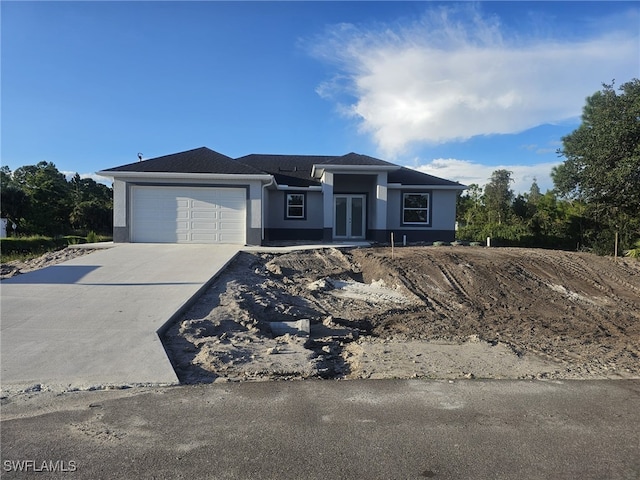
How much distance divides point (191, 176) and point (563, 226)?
20.6 metres

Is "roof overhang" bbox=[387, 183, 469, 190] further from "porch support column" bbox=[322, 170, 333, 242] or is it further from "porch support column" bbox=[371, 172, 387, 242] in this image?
"porch support column" bbox=[322, 170, 333, 242]

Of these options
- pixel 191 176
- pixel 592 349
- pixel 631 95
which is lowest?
pixel 592 349

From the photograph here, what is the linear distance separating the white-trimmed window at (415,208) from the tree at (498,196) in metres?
12.2

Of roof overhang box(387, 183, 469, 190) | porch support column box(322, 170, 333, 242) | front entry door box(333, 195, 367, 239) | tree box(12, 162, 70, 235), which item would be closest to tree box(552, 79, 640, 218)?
roof overhang box(387, 183, 469, 190)

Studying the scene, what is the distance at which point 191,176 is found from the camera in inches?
688

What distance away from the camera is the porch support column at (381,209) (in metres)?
20.5

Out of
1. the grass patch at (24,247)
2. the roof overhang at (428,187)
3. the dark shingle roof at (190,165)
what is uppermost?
the dark shingle roof at (190,165)

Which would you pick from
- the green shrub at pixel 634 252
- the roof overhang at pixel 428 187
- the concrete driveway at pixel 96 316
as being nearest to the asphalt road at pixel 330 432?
the concrete driveway at pixel 96 316

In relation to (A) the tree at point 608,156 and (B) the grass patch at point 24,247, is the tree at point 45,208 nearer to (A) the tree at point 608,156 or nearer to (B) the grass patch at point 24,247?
(B) the grass patch at point 24,247

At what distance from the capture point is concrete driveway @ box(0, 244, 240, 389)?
5.70 metres

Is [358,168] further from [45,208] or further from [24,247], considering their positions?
[45,208]

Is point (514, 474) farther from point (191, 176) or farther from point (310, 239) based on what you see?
point (310, 239)

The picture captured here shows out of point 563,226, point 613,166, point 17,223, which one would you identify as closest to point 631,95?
point 613,166

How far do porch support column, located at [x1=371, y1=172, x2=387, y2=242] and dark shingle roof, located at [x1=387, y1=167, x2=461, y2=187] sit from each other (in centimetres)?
174
